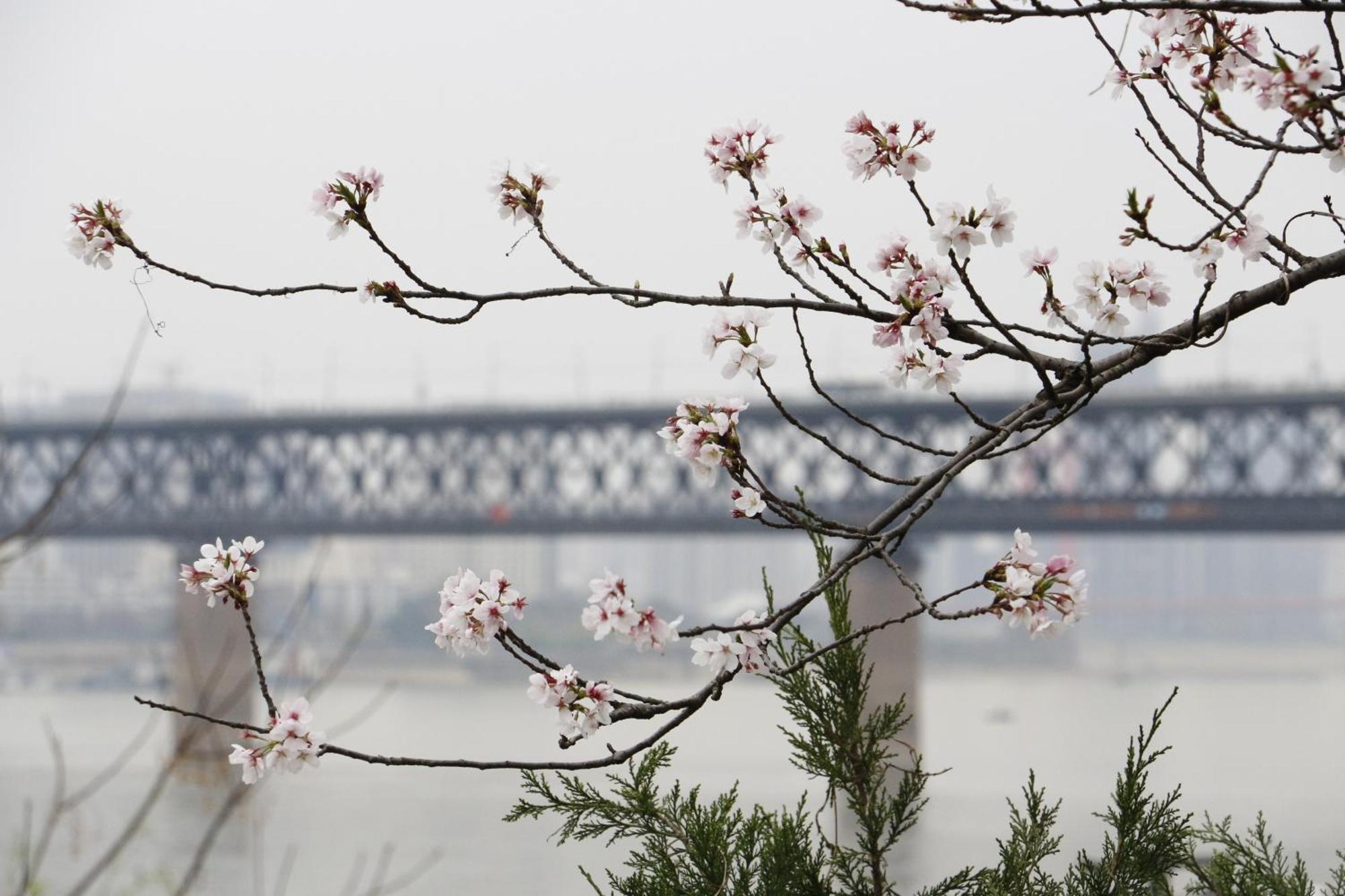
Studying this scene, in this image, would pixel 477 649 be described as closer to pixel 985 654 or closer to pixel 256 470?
pixel 256 470

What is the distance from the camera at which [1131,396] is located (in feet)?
157

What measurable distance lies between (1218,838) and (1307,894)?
28 cm

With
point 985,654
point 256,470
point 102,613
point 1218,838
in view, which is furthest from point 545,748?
point 102,613

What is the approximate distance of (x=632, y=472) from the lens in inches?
2068

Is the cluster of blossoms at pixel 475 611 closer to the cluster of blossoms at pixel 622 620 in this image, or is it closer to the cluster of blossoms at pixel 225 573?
the cluster of blossoms at pixel 622 620

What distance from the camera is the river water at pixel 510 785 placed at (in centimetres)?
3459

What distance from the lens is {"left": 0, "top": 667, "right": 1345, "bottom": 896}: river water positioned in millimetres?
34594

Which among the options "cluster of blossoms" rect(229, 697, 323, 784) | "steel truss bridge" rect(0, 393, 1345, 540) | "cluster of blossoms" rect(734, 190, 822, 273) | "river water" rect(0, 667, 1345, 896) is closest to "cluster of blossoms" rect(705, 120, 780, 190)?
"cluster of blossoms" rect(734, 190, 822, 273)

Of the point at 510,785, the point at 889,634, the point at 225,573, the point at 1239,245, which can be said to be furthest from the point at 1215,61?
the point at 889,634

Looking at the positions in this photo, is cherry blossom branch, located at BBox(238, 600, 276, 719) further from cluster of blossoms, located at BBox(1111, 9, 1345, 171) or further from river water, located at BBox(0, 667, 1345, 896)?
river water, located at BBox(0, 667, 1345, 896)

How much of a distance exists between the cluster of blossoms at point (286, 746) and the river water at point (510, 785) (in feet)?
51.7

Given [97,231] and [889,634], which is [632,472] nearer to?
[889,634]

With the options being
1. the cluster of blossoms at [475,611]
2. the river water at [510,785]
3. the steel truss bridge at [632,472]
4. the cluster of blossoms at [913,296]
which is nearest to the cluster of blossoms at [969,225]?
the cluster of blossoms at [913,296]

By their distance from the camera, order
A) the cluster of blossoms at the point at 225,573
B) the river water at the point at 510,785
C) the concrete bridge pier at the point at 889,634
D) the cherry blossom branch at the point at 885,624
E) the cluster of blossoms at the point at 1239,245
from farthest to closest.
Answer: the concrete bridge pier at the point at 889,634 → the river water at the point at 510,785 → the cluster of blossoms at the point at 1239,245 → the cluster of blossoms at the point at 225,573 → the cherry blossom branch at the point at 885,624
